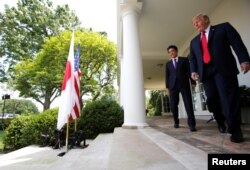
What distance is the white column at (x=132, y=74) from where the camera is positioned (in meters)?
5.24

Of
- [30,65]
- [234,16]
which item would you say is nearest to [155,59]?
[234,16]

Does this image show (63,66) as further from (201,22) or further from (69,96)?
(201,22)

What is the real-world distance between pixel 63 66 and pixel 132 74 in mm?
11723

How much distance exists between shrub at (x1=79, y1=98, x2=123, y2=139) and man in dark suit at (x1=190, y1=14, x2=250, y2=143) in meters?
4.39

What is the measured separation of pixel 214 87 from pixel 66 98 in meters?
3.39

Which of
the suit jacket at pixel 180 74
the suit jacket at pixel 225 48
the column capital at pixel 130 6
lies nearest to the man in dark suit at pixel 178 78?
the suit jacket at pixel 180 74

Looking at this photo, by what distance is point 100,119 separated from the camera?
7074 mm

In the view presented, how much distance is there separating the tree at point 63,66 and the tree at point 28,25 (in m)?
4.85

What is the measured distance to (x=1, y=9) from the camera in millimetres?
21062

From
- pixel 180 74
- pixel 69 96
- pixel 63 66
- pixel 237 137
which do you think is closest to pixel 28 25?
pixel 63 66

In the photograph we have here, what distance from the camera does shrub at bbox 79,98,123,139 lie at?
696 cm

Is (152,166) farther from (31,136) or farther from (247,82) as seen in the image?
(31,136)

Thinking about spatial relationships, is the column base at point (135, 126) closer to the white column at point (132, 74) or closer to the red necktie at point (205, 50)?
the white column at point (132, 74)

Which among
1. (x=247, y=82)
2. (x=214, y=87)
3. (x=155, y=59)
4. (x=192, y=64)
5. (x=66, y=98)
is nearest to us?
(x=214, y=87)
